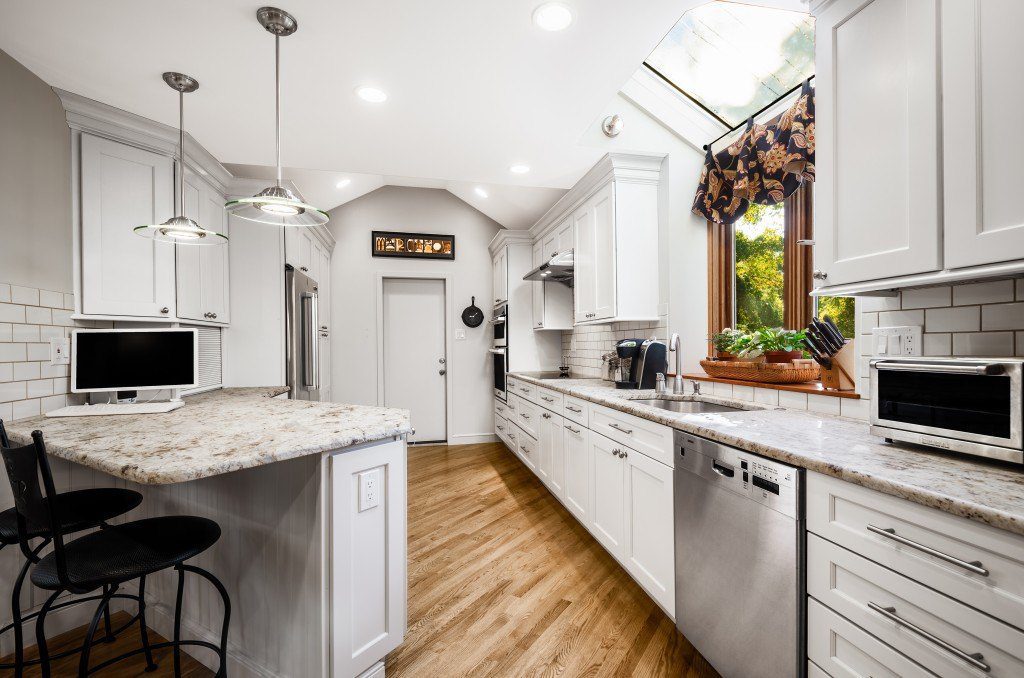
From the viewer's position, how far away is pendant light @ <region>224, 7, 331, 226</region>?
1594 mm

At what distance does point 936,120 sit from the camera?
1.16 meters

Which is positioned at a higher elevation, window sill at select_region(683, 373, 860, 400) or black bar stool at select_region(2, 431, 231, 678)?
window sill at select_region(683, 373, 860, 400)

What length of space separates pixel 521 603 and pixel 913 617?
5.11ft

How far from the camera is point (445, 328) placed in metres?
5.30

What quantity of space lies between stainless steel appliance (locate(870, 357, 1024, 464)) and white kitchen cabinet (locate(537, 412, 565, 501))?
2000mm

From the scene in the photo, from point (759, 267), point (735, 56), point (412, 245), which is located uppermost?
point (735, 56)

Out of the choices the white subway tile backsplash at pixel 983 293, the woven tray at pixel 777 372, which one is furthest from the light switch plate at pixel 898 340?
the woven tray at pixel 777 372

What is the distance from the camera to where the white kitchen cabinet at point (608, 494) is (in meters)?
2.21

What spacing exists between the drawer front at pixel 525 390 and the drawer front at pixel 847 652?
8.41 ft

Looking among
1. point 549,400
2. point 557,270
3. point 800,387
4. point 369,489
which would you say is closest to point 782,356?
point 800,387

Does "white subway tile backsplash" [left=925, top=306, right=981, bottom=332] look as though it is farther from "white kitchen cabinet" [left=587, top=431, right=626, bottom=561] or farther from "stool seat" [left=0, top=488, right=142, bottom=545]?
"stool seat" [left=0, top=488, right=142, bottom=545]

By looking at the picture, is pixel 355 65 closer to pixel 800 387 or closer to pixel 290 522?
pixel 290 522

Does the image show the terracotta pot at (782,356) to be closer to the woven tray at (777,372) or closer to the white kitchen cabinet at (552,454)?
the woven tray at (777,372)

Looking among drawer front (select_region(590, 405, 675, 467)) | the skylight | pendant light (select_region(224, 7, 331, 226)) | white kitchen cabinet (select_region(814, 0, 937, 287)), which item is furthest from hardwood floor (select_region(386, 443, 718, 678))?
the skylight
